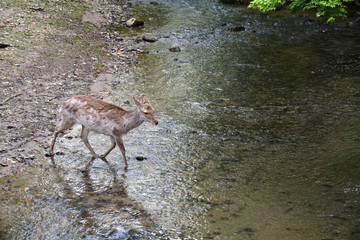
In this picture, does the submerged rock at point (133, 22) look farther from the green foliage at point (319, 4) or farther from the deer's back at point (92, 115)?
the deer's back at point (92, 115)

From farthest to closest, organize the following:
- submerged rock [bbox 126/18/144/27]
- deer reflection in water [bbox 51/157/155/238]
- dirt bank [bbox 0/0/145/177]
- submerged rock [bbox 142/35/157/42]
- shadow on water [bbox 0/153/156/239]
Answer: submerged rock [bbox 126/18/144/27] → submerged rock [bbox 142/35/157/42] → dirt bank [bbox 0/0/145/177] → deer reflection in water [bbox 51/157/155/238] → shadow on water [bbox 0/153/156/239]

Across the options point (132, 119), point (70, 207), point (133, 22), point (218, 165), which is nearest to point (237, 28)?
point (133, 22)

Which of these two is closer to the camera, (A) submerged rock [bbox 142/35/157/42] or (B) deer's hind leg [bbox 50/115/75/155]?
(B) deer's hind leg [bbox 50/115/75/155]

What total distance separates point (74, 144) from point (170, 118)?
2748mm

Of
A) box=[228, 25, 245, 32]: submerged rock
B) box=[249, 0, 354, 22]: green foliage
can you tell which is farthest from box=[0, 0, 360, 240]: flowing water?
box=[228, 25, 245, 32]: submerged rock

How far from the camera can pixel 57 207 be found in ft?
21.7

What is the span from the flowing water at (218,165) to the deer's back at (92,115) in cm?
80

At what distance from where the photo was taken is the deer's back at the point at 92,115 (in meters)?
8.32

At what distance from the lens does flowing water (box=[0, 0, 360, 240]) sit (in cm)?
624

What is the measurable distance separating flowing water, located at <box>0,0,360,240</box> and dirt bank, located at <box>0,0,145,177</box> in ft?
2.43

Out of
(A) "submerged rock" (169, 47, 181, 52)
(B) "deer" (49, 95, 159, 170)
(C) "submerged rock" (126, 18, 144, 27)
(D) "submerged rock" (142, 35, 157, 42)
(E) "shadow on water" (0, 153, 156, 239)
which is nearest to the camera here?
(E) "shadow on water" (0, 153, 156, 239)

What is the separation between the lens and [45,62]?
13.1m

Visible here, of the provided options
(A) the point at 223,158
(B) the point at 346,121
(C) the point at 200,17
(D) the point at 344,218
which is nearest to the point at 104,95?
(A) the point at 223,158

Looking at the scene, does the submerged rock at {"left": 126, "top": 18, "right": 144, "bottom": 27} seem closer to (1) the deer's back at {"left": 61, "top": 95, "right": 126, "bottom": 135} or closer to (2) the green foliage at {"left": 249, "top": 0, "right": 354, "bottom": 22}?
(2) the green foliage at {"left": 249, "top": 0, "right": 354, "bottom": 22}
